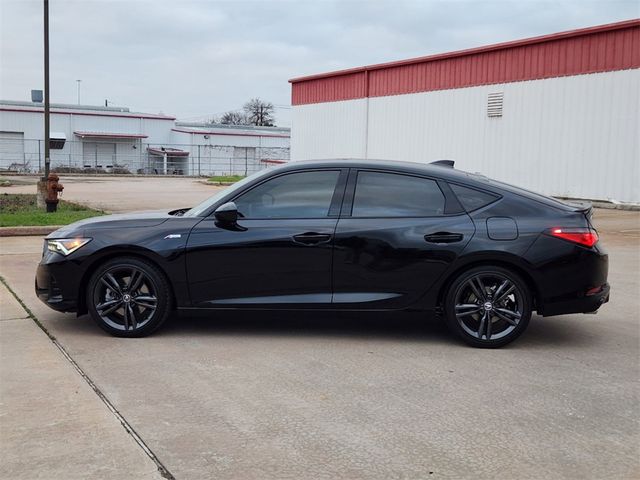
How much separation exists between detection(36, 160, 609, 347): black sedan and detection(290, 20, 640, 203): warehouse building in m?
15.0

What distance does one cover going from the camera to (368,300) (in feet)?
18.6

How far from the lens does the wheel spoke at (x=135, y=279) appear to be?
18.9 ft

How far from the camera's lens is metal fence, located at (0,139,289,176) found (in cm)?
5344

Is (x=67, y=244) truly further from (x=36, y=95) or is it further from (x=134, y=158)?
(x=134, y=158)

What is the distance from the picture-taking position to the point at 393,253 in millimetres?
5648

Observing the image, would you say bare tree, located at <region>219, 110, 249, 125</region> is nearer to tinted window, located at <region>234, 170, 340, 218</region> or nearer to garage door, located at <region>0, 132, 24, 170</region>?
garage door, located at <region>0, 132, 24, 170</region>

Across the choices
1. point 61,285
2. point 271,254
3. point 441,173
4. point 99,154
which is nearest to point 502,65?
point 441,173

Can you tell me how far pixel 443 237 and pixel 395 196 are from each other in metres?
0.54

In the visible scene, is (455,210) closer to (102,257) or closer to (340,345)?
(340,345)

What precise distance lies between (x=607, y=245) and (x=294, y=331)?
8.19 meters

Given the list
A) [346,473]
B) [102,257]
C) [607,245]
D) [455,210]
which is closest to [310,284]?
[455,210]

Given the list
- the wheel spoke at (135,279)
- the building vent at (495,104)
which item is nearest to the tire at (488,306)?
the wheel spoke at (135,279)

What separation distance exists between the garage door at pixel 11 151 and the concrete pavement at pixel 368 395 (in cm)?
5087

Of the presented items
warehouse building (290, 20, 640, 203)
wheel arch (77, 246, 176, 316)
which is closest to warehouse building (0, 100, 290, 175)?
warehouse building (290, 20, 640, 203)
